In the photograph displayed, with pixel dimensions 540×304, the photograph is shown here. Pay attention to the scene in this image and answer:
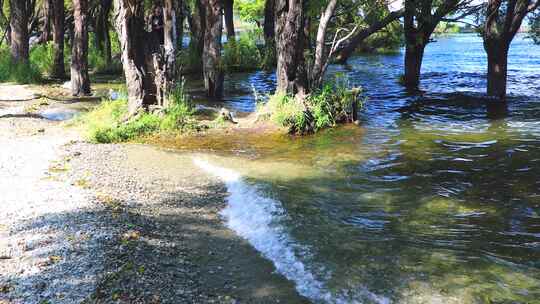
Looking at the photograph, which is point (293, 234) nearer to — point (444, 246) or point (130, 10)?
point (444, 246)

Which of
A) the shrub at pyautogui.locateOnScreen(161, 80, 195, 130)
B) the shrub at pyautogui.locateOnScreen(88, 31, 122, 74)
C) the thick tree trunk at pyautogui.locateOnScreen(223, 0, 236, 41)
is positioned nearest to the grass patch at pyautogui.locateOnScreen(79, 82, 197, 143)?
the shrub at pyautogui.locateOnScreen(161, 80, 195, 130)

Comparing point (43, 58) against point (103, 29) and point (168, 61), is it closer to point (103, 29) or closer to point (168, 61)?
point (103, 29)

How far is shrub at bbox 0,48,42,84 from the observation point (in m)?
22.0

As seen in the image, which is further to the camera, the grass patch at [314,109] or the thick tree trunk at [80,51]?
the thick tree trunk at [80,51]

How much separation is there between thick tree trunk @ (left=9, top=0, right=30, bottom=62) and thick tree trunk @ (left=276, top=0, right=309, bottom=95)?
12994mm

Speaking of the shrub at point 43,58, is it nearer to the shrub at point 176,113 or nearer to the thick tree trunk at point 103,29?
the thick tree trunk at point 103,29

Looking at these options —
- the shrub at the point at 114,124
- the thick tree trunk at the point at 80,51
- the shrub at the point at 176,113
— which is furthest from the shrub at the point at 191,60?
the shrub at the point at 114,124

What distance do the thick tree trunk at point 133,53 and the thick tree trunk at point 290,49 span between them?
360cm

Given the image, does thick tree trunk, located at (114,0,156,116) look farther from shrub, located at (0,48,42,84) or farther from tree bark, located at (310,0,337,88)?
shrub, located at (0,48,42,84)

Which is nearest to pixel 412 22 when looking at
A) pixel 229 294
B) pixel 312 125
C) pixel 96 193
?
pixel 312 125

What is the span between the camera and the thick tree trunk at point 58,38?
825 inches

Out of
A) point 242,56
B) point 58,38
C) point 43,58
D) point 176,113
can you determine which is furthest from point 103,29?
point 176,113

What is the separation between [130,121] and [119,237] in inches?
286

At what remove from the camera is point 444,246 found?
7.01 metres
